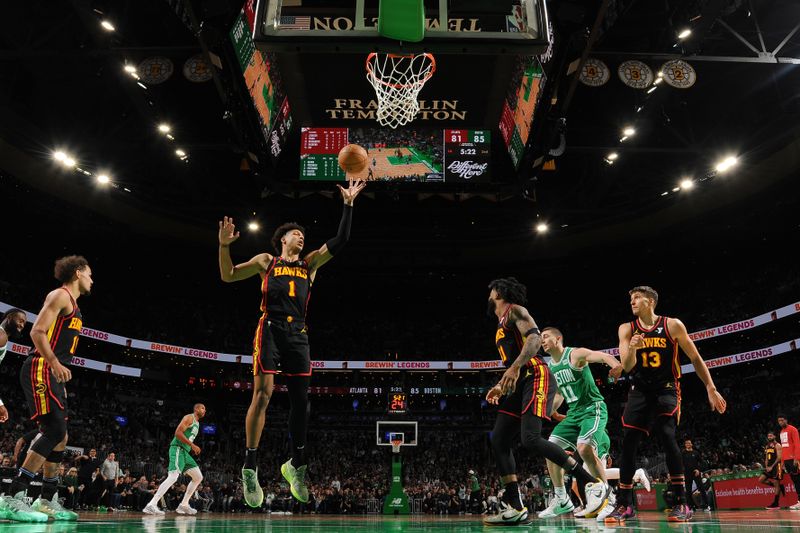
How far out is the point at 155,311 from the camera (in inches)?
1291

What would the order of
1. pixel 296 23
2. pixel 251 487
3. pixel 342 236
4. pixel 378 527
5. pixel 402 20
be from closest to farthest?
pixel 378 527 → pixel 251 487 → pixel 342 236 → pixel 402 20 → pixel 296 23

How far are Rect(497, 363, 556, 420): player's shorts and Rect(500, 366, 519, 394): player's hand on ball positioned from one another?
1.49 feet

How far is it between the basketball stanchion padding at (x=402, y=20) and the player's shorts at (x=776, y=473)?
1217 centimetres

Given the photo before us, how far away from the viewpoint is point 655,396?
6395mm

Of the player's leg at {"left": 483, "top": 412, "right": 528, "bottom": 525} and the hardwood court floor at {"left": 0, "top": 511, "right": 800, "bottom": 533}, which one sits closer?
the hardwood court floor at {"left": 0, "top": 511, "right": 800, "bottom": 533}

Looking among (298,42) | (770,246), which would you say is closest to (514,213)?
(770,246)

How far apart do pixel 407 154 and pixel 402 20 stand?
7.69 metres

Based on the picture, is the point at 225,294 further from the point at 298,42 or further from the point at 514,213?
the point at 298,42

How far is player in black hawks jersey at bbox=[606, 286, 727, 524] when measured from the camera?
624cm

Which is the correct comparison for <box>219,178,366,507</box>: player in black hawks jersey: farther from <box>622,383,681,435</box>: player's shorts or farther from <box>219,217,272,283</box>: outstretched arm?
<box>622,383,681,435</box>: player's shorts

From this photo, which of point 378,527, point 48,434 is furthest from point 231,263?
point 378,527

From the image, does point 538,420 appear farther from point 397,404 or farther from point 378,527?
point 397,404

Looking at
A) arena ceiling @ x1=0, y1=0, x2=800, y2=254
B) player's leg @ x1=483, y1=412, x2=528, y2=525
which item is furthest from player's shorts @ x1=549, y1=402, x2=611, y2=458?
arena ceiling @ x1=0, y1=0, x2=800, y2=254

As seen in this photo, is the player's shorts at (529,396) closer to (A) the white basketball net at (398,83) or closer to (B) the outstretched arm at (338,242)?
(B) the outstretched arm at (338,242)
